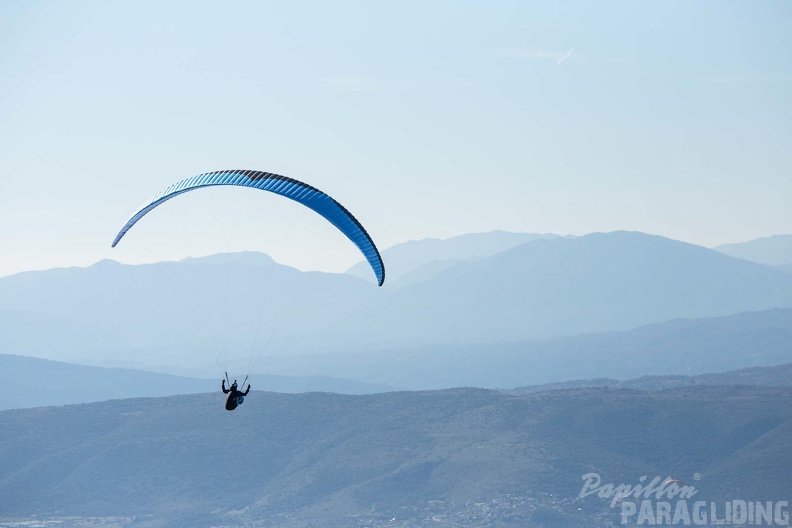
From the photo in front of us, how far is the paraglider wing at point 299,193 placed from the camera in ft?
171

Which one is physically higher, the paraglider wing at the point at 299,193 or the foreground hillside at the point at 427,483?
the paraglider wing at the point at 299,193

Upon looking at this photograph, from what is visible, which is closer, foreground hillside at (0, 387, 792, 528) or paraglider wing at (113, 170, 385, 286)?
paraglider wing at (113, 170, 385, 286)

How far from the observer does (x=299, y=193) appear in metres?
52.2

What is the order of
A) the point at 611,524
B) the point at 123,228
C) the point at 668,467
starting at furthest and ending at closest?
the point at 668,467
the point at 611,524
the point at 123,228

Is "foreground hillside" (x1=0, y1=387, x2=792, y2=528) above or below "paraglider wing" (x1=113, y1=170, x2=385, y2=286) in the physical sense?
below

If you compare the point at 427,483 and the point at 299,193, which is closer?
the point at 299,193

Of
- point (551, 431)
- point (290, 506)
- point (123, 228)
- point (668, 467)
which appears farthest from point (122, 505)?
point (123, 228)

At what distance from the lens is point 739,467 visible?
180 meters

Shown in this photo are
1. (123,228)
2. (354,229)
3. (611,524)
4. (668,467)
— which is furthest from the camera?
(668,467)

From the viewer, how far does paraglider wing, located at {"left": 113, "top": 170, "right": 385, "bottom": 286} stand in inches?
Result: 2051

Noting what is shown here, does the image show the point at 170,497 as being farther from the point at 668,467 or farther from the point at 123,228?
the point at 123,228

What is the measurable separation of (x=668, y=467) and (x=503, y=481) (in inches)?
1367

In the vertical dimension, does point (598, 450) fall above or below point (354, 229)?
below

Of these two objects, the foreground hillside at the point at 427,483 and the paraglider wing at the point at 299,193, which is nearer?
the paraglider wing at the point at 299,193
